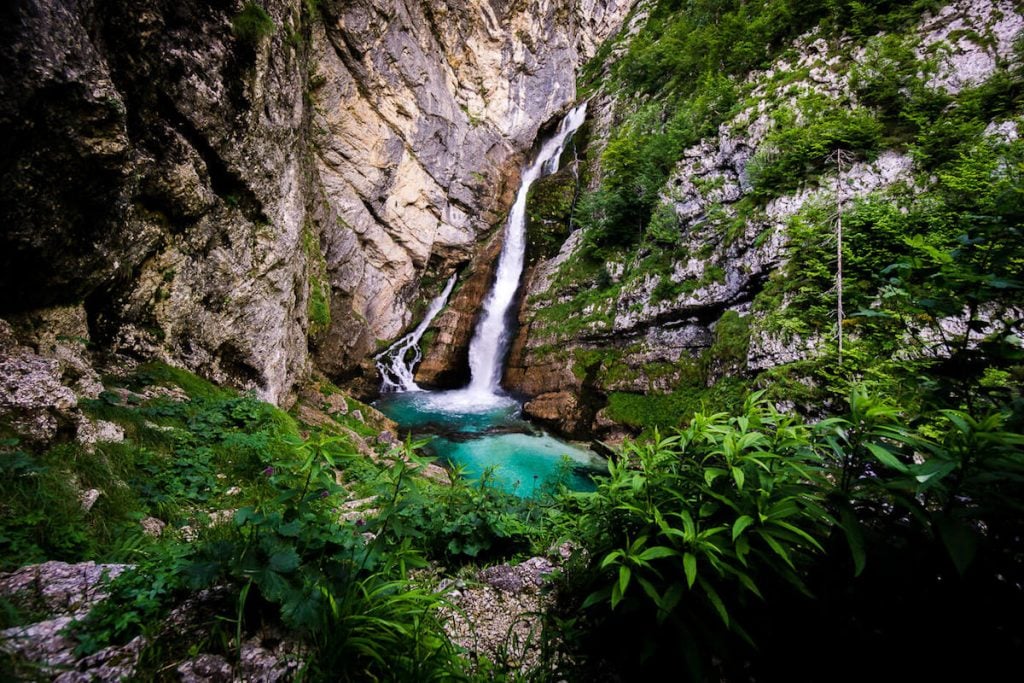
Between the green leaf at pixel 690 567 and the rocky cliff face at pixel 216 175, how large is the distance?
6420 mm

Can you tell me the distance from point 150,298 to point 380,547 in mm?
7016

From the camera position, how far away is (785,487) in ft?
5.18

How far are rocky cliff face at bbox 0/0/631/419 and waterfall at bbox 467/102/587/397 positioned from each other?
13.9 ft

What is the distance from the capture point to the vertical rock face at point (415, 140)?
50.3ft

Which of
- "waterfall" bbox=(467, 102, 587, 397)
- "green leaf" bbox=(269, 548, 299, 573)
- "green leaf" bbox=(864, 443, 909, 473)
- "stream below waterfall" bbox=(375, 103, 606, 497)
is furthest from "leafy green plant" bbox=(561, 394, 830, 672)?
"waterfall" bbox=(467, 102, 587, 397)

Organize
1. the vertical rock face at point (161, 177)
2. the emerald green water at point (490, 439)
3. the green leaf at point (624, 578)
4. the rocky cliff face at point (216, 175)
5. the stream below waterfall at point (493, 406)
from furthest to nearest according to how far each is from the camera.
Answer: the stream below waterfall at point (493, 406), the emerald green water at point (490, 439), the rocky cliff face at point (216, 175), the vertical rock face at point (161, 177), the green leaf at point (624, 578)

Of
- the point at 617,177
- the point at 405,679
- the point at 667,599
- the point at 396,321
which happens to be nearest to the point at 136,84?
the point at 405,679

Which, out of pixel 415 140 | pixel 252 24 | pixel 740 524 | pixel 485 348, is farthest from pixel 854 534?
pixel 415 140

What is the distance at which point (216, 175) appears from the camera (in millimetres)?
6977

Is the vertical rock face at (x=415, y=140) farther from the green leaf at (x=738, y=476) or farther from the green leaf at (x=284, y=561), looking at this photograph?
the green leaf at (x=738, y=476)

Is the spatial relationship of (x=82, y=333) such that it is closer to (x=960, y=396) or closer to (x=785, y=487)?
(x=785, y=487)

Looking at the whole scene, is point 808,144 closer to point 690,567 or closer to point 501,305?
point 501,305

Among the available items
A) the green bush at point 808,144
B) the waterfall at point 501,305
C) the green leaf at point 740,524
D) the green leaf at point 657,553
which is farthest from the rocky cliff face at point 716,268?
the green leaf at point 657,553

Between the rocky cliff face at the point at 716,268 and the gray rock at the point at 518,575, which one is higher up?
the rocky cliff face at the point at 716,268
